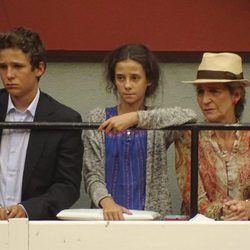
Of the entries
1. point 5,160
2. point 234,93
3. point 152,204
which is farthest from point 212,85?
point 5,160

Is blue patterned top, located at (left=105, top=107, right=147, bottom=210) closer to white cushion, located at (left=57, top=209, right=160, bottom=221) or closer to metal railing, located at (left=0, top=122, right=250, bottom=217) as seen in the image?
white cushion, located at (left=57, top=209, right=160, bottom=221)

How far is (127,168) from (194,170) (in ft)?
1.36

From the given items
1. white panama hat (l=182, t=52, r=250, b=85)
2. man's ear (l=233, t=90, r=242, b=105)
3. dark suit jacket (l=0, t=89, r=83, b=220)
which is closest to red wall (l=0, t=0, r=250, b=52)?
white panama hat (l=182, t=52, r=250, b=85)

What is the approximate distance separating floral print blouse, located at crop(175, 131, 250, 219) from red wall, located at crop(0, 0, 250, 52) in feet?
4.14

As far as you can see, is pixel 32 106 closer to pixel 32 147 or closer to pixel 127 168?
pixel 32 147

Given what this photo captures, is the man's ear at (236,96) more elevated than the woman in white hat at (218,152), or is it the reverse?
the man's ear at (236,96)

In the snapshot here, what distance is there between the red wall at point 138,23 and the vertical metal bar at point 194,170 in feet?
5.14

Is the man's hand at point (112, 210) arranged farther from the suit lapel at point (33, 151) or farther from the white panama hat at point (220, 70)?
the white panama hat at point (220, 70)

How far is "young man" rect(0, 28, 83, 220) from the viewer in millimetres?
6051

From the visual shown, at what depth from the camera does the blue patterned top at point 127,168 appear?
6.18 metres

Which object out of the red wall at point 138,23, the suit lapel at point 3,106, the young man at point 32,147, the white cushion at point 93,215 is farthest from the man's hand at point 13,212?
the red wall at point 138,23

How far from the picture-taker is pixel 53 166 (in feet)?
20.0

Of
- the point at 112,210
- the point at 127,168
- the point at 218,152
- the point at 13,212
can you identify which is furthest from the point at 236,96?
the point at 13,212
